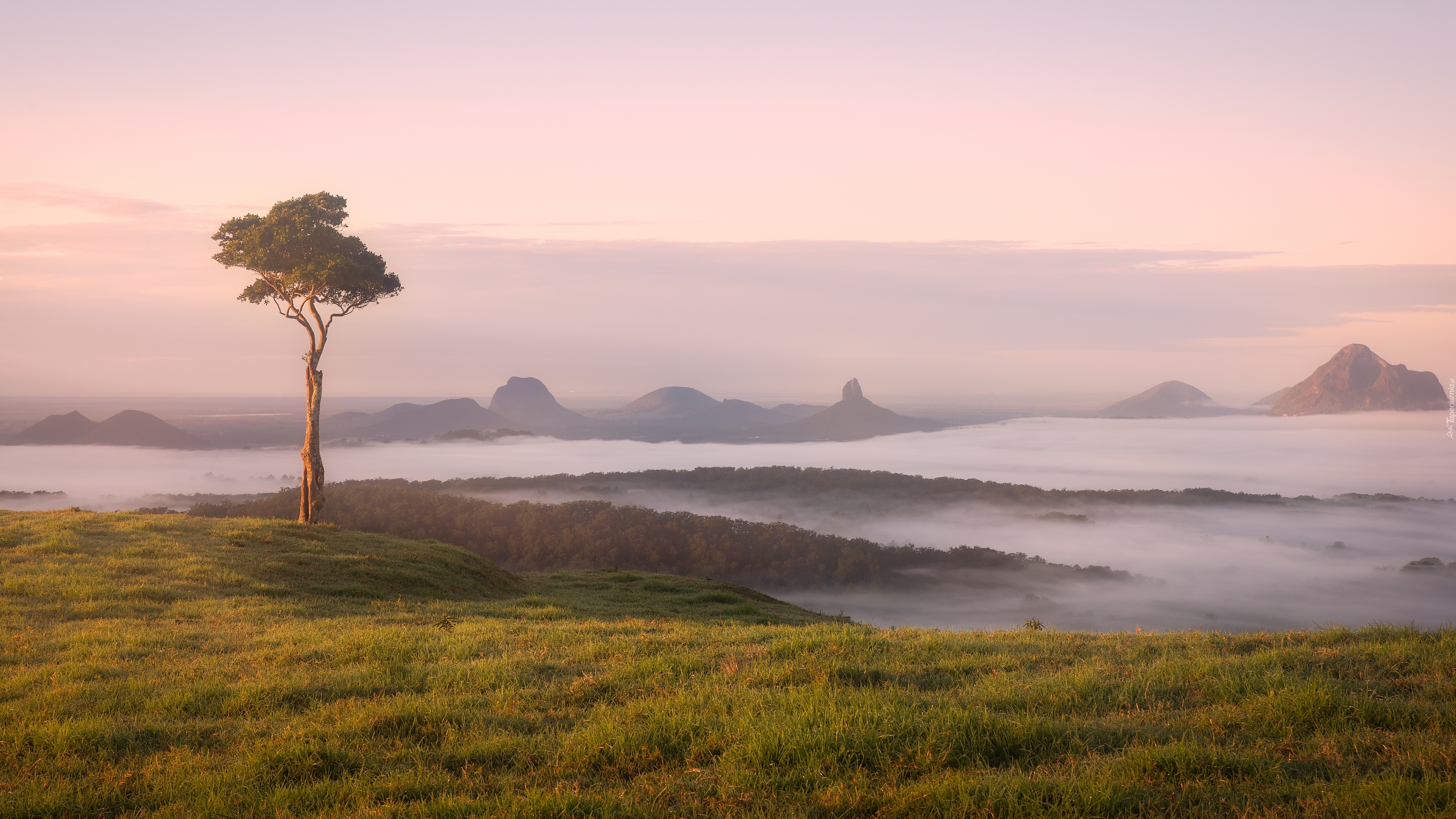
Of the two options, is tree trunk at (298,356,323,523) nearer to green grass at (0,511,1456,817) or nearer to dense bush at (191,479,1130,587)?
green grass at (0,511,1456,817)

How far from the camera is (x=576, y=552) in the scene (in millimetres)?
105312

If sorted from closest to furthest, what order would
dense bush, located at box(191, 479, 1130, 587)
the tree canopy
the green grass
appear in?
the green grass, the tree canopy, dense bush, located at box(191, 479, 1130, 587)

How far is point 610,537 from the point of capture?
10919 centimetres

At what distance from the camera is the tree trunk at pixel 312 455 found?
30031 mm

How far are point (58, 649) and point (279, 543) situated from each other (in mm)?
13131

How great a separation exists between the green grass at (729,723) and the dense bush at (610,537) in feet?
242

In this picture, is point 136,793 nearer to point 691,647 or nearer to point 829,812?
point 829,812

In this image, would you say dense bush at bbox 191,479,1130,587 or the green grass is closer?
the green grass

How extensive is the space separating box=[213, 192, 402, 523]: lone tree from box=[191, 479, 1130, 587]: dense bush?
54.9 metres

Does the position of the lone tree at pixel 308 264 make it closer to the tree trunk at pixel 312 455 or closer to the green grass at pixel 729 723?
the tree trunk at pixel 312 455

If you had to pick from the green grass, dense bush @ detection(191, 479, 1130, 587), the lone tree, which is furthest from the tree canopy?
dense bush @ detection(191, 479, 1130, 587)

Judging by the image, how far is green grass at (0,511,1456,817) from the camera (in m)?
5.62

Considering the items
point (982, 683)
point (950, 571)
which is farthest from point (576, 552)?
point (982, 683)

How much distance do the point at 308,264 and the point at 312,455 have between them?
795 cm
